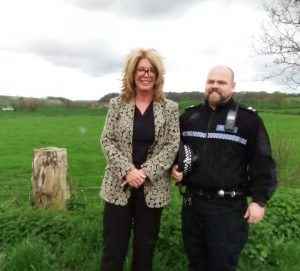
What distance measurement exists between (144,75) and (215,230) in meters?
1.32

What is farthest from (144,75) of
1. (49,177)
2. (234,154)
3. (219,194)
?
(49,177)

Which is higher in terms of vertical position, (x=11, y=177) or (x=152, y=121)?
(x=152, y=121)

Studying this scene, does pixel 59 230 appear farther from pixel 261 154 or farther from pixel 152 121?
pixel 261 154

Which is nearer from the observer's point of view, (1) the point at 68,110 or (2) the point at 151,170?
(2) the point at 151,170

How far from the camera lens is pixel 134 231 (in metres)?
4.19

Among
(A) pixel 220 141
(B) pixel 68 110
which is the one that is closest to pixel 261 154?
(A) pixel 220 141

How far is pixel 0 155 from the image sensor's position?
18141mm

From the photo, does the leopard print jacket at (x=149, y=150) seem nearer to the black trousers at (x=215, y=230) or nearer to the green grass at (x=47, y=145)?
the black trousers at (x=215, y=230)

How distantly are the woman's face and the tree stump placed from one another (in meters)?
2.31

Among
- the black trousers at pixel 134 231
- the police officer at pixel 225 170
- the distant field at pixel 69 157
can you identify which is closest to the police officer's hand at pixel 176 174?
the police officer at pixel 225 170

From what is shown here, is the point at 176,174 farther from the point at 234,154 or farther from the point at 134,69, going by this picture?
the point at 134,69

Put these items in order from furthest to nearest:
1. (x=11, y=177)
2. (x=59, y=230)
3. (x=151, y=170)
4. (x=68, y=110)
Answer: (x=68, y=110) < (x=11, y=177) < (x=59, y=230) < (x=151, y=170)

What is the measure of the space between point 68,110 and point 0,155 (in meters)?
33.7

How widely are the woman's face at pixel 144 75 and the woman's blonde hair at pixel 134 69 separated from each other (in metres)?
0.02
